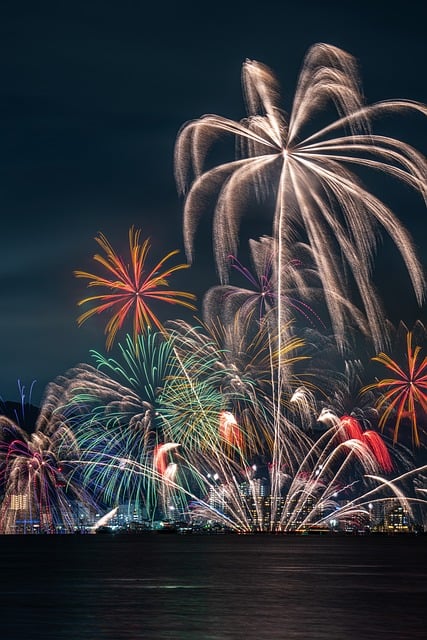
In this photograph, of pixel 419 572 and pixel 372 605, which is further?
pixel 419 572

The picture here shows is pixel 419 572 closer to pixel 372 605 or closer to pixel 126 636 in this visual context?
pixel 372 605

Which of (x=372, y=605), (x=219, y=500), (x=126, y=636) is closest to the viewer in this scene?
(x=126, y=636)

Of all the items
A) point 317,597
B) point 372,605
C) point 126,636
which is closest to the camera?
point 126,636

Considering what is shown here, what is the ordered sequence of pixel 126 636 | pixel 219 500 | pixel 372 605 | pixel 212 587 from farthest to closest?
pixel 219 500, pixel 212 587, pixel 372 605, pixel 126 636

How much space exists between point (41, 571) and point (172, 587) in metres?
24.8

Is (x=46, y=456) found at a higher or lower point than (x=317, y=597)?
higher

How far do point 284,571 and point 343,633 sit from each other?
41804mm

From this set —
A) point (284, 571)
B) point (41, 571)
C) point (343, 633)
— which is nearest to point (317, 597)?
point (343, 633)

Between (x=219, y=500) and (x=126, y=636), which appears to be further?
(x=219, y=500)

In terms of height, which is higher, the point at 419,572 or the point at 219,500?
the point at 219,500

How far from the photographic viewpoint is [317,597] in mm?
49375

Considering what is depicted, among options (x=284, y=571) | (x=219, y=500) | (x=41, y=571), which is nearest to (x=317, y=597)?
(x=284, y=571)

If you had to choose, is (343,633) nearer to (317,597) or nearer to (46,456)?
(317,597)

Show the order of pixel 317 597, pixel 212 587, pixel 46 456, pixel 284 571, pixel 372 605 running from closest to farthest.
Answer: pixel 372 605 < pixel 317 597 < pixel 212 587 < pixel 284 571 < pixel 46 456
